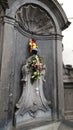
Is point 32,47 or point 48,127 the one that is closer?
point 48,127

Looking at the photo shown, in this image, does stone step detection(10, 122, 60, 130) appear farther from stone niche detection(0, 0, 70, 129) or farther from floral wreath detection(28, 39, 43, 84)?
floral wreath detection(28, 39, 43, 84)

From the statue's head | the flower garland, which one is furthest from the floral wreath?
the statue's head

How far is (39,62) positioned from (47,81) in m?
0.68

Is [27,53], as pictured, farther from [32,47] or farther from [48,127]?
[48,127]

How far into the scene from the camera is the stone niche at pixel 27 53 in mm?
3568

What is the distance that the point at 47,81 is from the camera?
4.63 metres

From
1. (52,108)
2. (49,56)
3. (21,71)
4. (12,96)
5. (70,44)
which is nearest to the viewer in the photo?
(12,96)

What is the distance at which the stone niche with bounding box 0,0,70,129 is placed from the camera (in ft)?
11.7

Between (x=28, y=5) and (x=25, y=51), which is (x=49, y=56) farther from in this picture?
(x=28, y=5)

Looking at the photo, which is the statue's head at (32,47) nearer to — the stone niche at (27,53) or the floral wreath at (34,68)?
the stone niche at (27,53)

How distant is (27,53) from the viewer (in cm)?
449

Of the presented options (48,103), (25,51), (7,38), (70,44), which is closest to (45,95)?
(48,103)

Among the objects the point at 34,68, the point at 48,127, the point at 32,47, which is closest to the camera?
the point at 48,127

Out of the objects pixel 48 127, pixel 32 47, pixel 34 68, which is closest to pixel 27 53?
pixel 32 47
